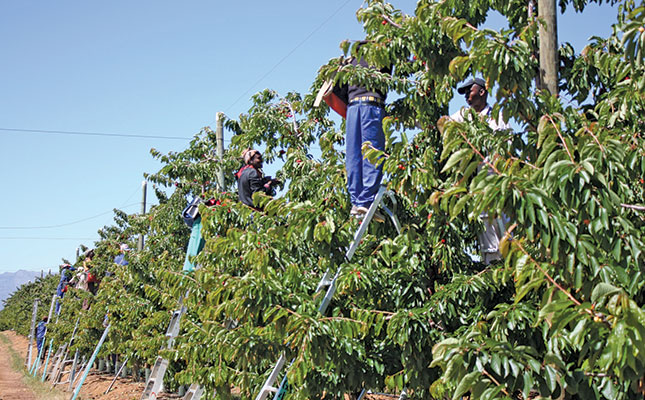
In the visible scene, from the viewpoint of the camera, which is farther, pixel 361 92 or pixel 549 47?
pixel 361 92

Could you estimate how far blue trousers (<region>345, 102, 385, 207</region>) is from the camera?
4539mm

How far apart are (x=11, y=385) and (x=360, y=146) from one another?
66.4 ft

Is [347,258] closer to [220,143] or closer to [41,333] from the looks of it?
[220,143]

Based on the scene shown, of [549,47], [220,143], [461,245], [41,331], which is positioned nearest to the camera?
[549,47]

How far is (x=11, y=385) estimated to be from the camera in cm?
2028

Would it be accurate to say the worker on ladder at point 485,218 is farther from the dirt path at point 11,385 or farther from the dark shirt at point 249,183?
the dirt path at point 11,385

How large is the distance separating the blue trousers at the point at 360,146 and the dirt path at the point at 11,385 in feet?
49.8

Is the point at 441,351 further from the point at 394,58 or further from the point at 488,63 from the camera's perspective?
the point at 394,58

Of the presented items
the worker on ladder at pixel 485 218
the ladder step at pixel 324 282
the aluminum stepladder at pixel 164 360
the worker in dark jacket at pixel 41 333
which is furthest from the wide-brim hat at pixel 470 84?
the worker in dark jacket at pixel 41 333

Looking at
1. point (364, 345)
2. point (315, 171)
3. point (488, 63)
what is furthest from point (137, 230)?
point (488, 63)

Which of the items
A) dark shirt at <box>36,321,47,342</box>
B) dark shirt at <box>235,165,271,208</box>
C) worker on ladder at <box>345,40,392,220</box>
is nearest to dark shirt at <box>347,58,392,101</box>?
worker on ladder at <box>345,40,392,220</box>

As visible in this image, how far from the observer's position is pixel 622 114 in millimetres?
3416

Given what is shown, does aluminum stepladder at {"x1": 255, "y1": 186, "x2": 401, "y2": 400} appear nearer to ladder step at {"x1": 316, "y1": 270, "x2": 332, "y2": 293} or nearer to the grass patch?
ladder step at {"x1": 316, "y1": 270, "x2": 332, "y2": 293}

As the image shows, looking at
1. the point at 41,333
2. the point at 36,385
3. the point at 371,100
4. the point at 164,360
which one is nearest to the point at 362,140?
the point at 371,100
